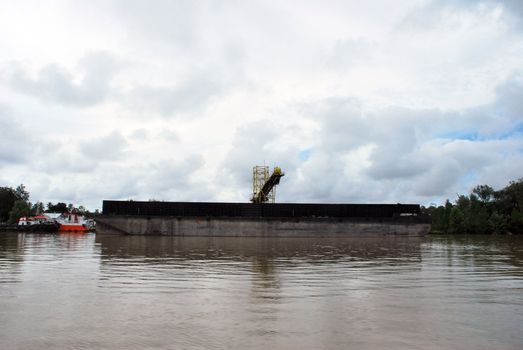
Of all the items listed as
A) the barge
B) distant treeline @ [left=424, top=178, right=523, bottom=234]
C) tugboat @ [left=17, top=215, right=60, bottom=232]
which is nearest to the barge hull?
the barge

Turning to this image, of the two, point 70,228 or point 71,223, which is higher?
point 71,223

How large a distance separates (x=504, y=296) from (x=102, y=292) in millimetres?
8768

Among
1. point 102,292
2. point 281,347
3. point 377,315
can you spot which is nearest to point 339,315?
point 377,315

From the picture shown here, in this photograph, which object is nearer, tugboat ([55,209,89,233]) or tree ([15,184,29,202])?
tugboat ([55,209,89,233])

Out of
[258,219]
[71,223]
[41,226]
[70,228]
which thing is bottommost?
[70,228]

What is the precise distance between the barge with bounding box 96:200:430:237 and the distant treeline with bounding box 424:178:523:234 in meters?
31.0

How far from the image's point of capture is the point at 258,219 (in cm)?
5003

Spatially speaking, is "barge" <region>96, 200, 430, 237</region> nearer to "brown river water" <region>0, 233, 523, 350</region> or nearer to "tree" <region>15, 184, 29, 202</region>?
"brown river water" <region>0, 233, 523, 350</region>

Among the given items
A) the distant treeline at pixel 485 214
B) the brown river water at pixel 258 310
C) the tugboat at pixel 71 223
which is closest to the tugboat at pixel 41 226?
the tugboat at pixel 71 223

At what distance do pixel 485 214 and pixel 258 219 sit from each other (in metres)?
50.5

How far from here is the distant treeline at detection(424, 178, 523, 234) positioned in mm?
75875

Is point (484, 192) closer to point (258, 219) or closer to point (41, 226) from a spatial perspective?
point (258, 219)

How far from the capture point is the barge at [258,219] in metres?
49.7

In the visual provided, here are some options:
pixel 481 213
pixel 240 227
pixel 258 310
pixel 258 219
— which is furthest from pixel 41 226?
pixel 481 213
